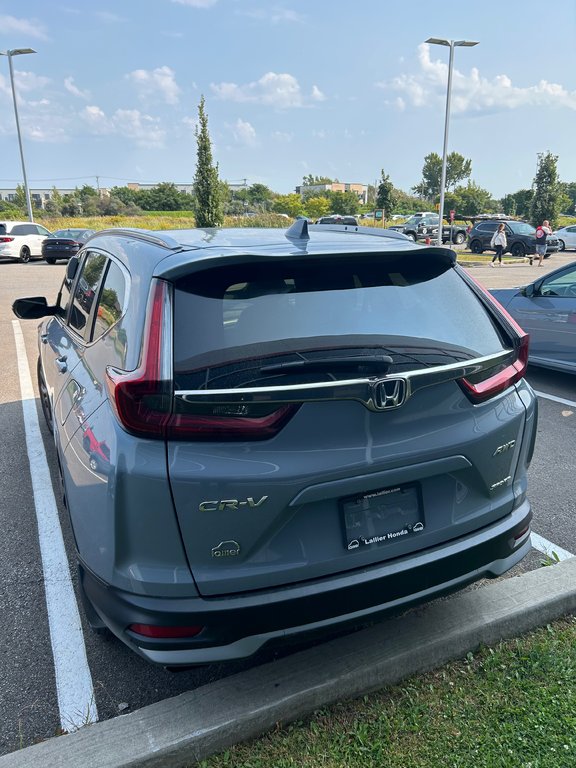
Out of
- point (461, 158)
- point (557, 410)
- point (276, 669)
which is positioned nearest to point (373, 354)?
point (276, 669)

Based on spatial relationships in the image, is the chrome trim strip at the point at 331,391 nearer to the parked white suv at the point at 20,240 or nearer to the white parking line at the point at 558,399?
the white parking line at the point at 558,399

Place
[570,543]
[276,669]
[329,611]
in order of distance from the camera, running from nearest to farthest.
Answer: [329,611], [276,669], [570,543]

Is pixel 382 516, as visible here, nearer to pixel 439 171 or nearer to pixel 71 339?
pixel 71 339

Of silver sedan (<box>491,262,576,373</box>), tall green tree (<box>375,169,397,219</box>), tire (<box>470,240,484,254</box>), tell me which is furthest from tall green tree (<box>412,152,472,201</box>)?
silver sedan (<box>491,262,576,373</box>)

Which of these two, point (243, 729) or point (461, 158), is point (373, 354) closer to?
point (243, 729)

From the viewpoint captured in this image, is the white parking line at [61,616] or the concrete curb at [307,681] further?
the white parking line at [61,616]

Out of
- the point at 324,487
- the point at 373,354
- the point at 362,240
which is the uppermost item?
the point at 362,240

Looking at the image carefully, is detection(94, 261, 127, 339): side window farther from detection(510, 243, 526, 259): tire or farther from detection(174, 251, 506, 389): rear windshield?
detection(510, 243, 526, 259): tire

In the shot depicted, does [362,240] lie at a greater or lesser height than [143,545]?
greater

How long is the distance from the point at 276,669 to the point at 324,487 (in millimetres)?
905

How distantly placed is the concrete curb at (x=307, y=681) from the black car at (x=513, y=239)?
92.7ft

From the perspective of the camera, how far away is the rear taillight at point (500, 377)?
228cm

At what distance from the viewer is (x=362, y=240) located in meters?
2.61

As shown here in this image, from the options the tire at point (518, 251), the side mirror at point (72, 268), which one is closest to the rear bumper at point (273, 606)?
the side mirror at point (72, 268)
